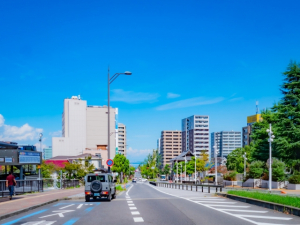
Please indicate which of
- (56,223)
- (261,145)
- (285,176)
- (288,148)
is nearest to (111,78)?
(56,223)

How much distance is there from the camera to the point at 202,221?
39.8 ft

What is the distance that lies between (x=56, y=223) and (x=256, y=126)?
5811cm

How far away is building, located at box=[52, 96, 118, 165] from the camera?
12962cm

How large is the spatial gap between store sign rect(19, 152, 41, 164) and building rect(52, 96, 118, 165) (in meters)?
89.2

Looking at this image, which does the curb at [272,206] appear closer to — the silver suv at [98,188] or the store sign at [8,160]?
the silver suv at [98,188]

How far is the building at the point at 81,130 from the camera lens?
130 m

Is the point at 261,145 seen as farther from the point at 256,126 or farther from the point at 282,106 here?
the point at 282,106

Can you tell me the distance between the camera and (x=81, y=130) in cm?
13462

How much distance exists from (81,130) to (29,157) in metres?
102

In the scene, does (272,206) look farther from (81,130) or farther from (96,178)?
(81,130)

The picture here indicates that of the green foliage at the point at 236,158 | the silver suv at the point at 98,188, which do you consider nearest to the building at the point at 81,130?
the green foliage at the point at 236,158

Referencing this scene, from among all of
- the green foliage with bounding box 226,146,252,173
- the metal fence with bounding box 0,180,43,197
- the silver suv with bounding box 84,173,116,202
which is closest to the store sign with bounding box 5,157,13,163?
the metal fence with bounding box 0,180,43,197

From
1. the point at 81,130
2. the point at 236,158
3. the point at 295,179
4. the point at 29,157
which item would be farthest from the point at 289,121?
the point at 81,130

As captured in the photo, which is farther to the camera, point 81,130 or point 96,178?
point 81,130
